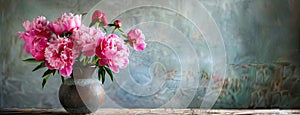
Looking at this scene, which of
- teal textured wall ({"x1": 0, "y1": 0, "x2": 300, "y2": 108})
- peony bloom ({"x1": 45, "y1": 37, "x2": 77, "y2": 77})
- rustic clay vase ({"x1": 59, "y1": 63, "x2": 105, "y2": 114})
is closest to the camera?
peony bloom ({"x1": 45, "y1": 37, "x2": 77, "y2": 77})

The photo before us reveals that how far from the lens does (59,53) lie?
3.67 ft

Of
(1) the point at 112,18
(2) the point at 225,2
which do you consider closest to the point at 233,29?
(2) the point at 225,2

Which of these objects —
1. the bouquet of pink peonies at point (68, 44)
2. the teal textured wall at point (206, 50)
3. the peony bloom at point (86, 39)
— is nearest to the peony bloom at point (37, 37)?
the bouquet of pink peonies at point (68, 44)

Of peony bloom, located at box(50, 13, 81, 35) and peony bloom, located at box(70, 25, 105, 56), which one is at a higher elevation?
peony bloom, located at box(50, 13, 81, 35)

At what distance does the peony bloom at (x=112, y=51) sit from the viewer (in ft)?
3.73

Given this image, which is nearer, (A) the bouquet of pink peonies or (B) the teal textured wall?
(A) the bouquet of pink peonies

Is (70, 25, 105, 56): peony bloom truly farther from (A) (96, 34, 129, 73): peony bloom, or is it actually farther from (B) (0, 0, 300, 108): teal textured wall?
(B) (0, 0, 300, 108): teal textured wall

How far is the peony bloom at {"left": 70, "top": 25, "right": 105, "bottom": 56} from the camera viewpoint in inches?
44.8

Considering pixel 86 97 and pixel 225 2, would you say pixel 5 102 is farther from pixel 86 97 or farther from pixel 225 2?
pixel 225 2

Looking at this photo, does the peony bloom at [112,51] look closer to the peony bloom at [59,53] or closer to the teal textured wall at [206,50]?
the peony bloom at [59,53]

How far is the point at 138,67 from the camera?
1.75 m

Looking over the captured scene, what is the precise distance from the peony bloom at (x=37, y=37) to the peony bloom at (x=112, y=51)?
19 centimetres

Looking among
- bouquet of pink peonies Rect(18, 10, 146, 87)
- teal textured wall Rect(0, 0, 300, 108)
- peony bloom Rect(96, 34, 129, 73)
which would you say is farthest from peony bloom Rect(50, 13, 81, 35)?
teal textured wall Rect(0, 0, 300, 108)

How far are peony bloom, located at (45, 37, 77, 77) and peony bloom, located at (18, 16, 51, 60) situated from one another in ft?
0.12
